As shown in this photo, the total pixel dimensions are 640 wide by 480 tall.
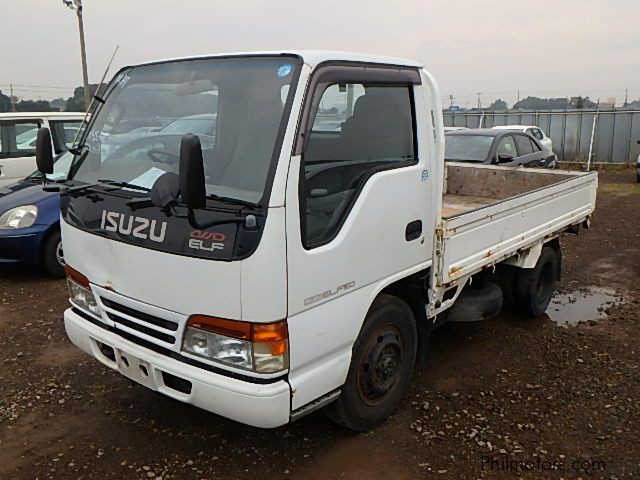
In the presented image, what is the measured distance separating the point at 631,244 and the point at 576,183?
3793 mm

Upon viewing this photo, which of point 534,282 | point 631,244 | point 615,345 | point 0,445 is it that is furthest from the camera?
point 631,244

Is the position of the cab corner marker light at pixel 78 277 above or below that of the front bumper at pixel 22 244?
above

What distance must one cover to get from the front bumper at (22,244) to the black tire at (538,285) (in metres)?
5.04

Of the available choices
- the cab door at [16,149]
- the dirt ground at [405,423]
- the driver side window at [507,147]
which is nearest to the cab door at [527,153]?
the driver side window at [507,147]

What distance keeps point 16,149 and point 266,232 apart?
7.57 m

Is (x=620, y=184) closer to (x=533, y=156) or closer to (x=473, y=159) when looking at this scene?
(x=533, y=156)

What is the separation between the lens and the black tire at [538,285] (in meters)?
5.12

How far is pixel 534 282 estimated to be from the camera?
5.14 m

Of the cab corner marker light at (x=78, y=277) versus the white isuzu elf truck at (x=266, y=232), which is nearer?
the white isuzu elf truck at (x=266, y=232)

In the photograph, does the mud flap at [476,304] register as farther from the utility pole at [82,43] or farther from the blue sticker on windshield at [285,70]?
the utility pole at [82,43]

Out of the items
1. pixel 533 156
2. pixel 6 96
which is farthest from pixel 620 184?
pixel 6 96

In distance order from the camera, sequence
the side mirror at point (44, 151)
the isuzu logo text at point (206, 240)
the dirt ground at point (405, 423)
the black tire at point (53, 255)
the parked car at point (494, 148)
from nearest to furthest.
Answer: the isuzu logo text at point (206, 240) → the dirt ground at point (405, 423) → the side mirror at point (44, 151) → the black tire at point (53, 255) → the parked car at point (494, 148)

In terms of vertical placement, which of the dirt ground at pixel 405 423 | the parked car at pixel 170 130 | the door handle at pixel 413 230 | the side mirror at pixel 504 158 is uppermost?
the parked car at pixel 170 130

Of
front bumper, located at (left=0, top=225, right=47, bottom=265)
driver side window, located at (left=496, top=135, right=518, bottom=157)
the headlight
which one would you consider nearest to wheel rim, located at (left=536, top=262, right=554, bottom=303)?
driver side window, located at (left=496, top=135, right=518, bottom=157)
